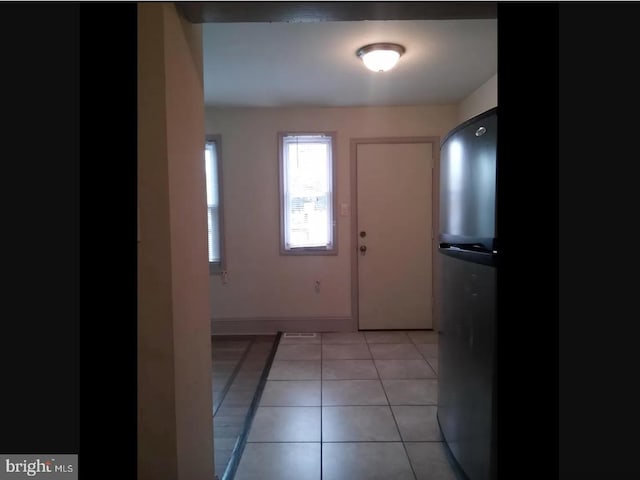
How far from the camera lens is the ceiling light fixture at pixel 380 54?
2.07 m

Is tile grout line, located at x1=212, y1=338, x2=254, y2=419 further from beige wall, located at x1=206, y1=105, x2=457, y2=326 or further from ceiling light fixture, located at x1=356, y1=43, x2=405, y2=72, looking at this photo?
ceiling light fixture, located at x1=356, y1=43, x2=405, y2=72

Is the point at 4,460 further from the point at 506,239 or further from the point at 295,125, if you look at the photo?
the point at 295,125

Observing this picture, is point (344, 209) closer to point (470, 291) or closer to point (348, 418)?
point (348, 418)

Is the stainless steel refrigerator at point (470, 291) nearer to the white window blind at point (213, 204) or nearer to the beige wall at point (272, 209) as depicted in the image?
the beige wall at point (272, 209)

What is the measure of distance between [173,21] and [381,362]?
8.82 ft

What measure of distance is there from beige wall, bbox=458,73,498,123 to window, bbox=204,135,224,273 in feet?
8.53

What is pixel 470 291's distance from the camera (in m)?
1.29

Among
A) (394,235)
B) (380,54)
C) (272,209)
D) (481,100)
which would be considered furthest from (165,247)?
(481,100)

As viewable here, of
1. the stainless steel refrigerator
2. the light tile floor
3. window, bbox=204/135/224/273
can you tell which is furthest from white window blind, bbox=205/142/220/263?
the stainless steel refrigerator

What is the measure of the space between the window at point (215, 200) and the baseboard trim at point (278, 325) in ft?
2.04

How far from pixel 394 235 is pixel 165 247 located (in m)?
2.82

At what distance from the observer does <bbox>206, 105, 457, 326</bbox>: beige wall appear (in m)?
3.40

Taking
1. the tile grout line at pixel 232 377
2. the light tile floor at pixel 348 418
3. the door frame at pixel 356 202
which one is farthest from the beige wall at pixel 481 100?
the tile grout line at pixel 232 377

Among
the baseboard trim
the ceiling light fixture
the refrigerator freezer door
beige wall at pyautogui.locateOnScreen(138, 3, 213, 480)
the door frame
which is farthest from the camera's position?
the baseboard trim
